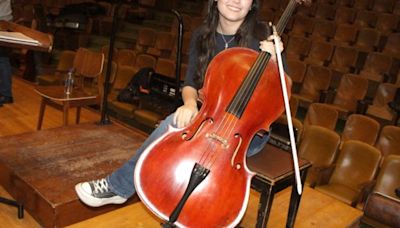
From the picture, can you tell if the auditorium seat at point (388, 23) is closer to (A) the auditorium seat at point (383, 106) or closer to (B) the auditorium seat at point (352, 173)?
(A) the auditorium seat at point (383, 106)

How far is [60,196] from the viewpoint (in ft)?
4.92

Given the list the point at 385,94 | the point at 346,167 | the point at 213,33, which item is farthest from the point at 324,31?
the point at 213,33

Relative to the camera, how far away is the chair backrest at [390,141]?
2701 mm

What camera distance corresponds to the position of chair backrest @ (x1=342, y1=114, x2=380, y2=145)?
2.78 meters

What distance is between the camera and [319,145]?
258 cm

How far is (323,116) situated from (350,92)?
0.84 metres

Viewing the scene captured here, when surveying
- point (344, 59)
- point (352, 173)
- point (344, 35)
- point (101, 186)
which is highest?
point (344, 35)

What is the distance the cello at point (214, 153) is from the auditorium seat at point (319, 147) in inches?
59.1

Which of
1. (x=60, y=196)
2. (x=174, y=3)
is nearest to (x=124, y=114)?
(x=60, y=196)

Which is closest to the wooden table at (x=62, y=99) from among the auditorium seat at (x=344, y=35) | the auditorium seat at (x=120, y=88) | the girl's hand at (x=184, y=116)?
the auditorium seat at (x=120, y=88)

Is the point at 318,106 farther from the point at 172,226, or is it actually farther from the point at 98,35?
the point at 98,35

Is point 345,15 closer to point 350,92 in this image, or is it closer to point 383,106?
point 350,92

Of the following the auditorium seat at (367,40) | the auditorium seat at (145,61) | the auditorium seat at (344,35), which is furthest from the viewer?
the auditorium seat at (344,35)

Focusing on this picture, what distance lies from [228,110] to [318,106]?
2276mm
